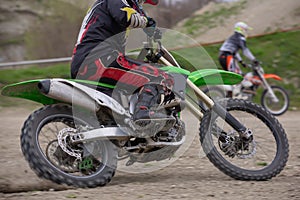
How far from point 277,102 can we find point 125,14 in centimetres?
805

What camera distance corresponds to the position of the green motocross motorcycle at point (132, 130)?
14.0 ft

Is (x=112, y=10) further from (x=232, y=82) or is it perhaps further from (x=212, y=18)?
(x=212, y=18)

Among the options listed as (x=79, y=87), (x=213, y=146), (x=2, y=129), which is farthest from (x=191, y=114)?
(x=2, y=129)

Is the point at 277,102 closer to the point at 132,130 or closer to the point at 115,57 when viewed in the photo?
the point at 132,130

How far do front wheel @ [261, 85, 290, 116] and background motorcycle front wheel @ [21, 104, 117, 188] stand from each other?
7.90 m

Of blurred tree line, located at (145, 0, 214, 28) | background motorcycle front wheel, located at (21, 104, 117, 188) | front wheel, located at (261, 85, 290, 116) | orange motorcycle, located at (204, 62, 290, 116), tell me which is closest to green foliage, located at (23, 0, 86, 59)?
blurred tree line, located at (145, 0, 214, 28)

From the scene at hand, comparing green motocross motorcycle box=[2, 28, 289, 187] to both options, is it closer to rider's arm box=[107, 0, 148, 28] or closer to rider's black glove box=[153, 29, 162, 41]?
rider's black glove box=[153, 29, 162, 41]

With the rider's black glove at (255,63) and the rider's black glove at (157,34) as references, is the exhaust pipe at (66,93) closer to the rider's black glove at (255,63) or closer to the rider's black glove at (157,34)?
the rider's black glove at (157,34)

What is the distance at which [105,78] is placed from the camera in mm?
4500

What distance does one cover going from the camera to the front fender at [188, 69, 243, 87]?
4.83 meters

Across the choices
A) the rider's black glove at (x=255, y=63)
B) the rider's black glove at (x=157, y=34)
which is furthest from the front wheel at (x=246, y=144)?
the rider's black glove at (x=255, y=63)

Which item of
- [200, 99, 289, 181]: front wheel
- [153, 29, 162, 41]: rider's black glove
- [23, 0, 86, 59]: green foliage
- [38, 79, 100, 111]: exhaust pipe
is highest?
[23, 0, 86, 59]: green foliage

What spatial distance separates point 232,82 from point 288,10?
18073 mm

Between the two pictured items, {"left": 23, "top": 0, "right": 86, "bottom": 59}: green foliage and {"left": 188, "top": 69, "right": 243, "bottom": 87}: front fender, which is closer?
{"left": 188, "top": 69, "right": 243, "bottom": 87}: front fender
